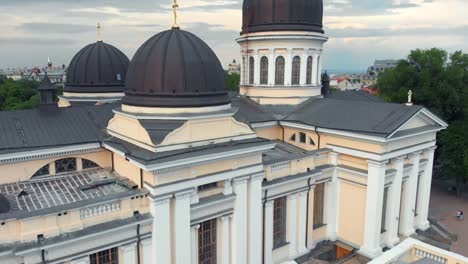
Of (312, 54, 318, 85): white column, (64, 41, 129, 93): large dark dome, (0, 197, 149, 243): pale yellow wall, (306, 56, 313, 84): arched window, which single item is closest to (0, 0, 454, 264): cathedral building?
(0, 197, 149, 243): pale yellow wall

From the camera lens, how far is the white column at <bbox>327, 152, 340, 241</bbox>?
19.3 m

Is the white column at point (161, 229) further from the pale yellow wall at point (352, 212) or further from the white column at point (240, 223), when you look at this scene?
the pale yellow wall at point (352, 212)

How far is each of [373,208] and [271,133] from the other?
663 cm

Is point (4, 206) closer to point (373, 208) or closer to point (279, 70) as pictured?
point (373, 208)

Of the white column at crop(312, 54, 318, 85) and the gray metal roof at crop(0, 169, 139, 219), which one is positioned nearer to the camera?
the gray metal roof at crop(0, 169, 139, 219)

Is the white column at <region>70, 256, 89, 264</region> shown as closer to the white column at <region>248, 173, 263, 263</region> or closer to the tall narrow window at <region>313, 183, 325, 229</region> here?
the white column at <region>248, 173, 263, 263</region>

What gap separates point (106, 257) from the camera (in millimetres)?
12406

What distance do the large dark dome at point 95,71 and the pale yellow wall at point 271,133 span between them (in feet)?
31.0

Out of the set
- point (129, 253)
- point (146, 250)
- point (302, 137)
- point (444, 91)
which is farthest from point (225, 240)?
point (444, 91)

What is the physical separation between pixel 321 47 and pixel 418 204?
10817mm

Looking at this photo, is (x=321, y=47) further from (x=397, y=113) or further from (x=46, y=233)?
(x=46, y=233)

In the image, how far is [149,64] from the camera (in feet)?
45.7

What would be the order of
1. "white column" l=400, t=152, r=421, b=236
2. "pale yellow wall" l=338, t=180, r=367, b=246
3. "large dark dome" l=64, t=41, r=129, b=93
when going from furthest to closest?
"large dark dome" l=64, t=41, r=129, b=93, "white column" l=400, t=152, r=421, b=236, "pale yellow wall" l=338, t=180, r=367, b=246

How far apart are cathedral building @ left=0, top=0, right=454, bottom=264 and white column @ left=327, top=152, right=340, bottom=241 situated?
73mm
